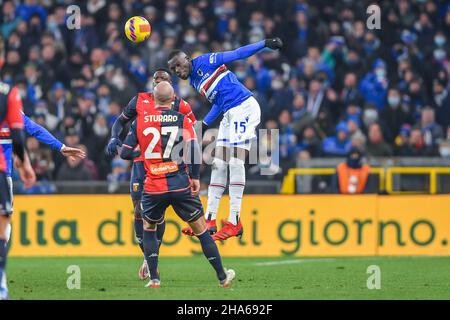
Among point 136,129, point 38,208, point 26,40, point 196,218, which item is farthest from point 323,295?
point 26,40

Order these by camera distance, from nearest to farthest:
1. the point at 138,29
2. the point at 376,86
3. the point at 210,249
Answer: the point at 210,249 < the point at 138,29 < the point at 376,86

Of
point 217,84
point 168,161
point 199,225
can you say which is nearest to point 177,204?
point 199,225

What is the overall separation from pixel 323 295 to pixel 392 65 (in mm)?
13550

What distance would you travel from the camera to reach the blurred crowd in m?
23.5

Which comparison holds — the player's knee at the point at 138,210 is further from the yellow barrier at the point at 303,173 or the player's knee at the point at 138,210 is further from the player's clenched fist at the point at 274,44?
the yellow barrier at the point at 303,173

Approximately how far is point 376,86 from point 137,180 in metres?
10.6

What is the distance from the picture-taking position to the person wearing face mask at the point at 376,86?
81.8 ft

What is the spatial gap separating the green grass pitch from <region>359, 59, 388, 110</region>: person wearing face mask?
5.84m

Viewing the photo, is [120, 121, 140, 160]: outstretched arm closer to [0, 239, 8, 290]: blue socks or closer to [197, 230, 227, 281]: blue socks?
[197, 230, 227, 281]: blue socks

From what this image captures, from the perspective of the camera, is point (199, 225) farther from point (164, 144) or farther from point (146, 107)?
point (146, 107)

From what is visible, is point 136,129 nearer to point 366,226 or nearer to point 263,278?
point 263,278

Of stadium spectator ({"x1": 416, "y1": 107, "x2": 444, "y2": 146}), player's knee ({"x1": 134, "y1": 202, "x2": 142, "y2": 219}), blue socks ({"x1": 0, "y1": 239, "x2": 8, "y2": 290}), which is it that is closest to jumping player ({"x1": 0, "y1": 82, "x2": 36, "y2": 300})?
blue socks ({"x1": 0, "y1": 239, "x2": 8, "y2": 290})

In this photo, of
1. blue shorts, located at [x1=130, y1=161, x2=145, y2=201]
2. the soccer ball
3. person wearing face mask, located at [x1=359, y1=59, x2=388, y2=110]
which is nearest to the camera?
the soccer ball

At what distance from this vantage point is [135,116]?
50.0ft
